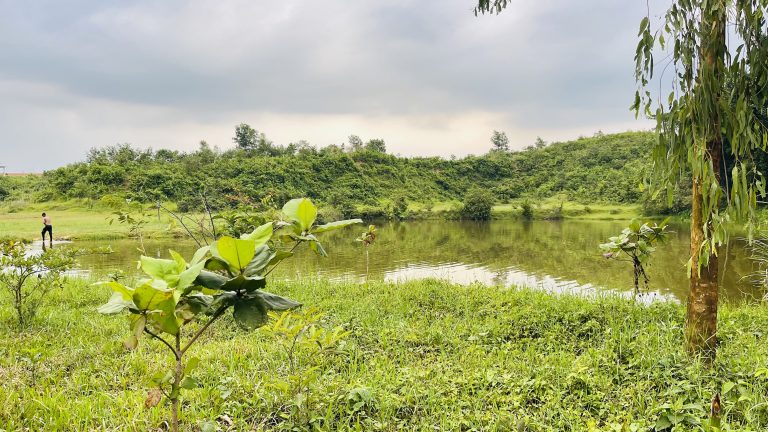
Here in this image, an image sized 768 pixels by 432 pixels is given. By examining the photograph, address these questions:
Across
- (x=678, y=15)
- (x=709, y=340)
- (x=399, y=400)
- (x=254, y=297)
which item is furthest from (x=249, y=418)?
(x=678, y=15)

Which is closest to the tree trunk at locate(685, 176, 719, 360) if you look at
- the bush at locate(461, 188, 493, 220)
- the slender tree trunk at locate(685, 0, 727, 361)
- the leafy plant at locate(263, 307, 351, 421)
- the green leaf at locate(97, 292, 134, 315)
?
the slender tree trunk at locate(685, 0, 727, 361)

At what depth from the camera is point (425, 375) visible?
296cm

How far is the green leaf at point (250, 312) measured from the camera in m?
1.13

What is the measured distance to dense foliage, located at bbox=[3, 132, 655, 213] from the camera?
39531 millimetres

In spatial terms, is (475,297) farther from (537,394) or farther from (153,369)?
(153,369)

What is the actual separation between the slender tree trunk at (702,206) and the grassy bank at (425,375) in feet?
0.67

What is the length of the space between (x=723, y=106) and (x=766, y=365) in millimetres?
1694

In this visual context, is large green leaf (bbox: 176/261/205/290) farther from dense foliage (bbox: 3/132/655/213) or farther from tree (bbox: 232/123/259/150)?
tree (bbox: 232/123/259/150)

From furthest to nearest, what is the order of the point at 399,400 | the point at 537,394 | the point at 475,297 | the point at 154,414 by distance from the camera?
the point at 475,297
the point at 537,394
the point at 399,400
the point at 154,414

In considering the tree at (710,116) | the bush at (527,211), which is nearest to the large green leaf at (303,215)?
the tree at (710,116)

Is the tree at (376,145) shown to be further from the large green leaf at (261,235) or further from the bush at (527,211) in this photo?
the large green leaf at (261,235)

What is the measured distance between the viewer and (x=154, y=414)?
2.24m

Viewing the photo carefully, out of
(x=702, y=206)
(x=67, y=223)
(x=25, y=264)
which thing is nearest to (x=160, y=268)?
(x=702, y=206)

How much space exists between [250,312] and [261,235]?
0.83ft
